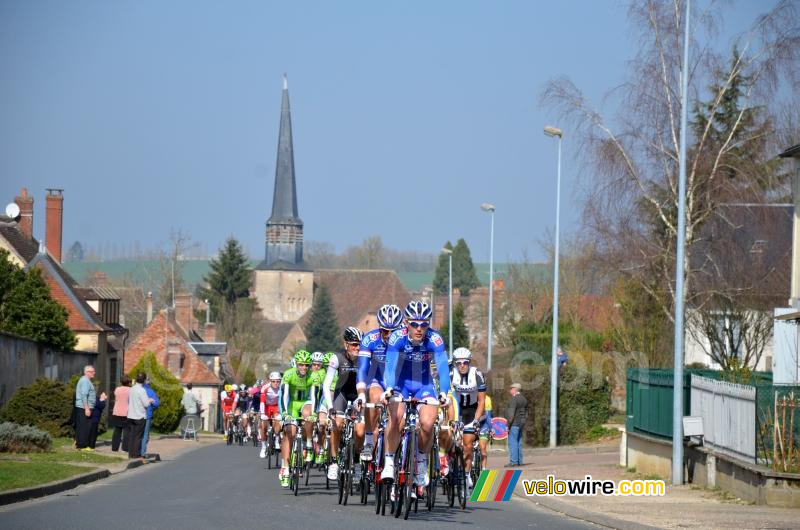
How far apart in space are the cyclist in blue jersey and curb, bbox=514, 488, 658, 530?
7.85ft

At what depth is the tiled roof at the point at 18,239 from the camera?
56219 millimetres

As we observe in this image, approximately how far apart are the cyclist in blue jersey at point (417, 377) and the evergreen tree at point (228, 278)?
10624cm

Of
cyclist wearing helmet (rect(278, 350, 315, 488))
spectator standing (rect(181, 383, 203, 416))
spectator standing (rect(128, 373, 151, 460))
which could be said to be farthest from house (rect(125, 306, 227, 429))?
cyclist wearing helmet (rect(278, 350, 315, 488))

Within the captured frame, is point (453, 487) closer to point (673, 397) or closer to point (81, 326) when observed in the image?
point (673, 397)

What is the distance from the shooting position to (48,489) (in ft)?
60.6

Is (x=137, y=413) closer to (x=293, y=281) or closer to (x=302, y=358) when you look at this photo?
(x=302, y=358)

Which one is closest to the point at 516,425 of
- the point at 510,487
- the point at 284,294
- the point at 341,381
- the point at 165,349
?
the point at 510,487

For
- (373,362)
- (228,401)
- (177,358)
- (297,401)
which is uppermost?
(373,362)

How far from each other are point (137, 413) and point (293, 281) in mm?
144396

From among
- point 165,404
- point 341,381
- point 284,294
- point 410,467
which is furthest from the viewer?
point 284,294

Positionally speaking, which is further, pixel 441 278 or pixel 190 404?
pixel 441 278

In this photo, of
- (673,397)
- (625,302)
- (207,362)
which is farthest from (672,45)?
(207,362)

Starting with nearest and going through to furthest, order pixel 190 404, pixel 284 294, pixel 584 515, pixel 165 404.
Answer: pixel 584 515 < pixel 190 404 < pixel 165 404 < pixel 284 294

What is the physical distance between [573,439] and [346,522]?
25.2 m
